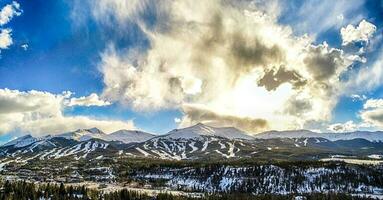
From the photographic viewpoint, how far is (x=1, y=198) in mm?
191000

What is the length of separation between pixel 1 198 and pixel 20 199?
8378mm

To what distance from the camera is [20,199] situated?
195 m
